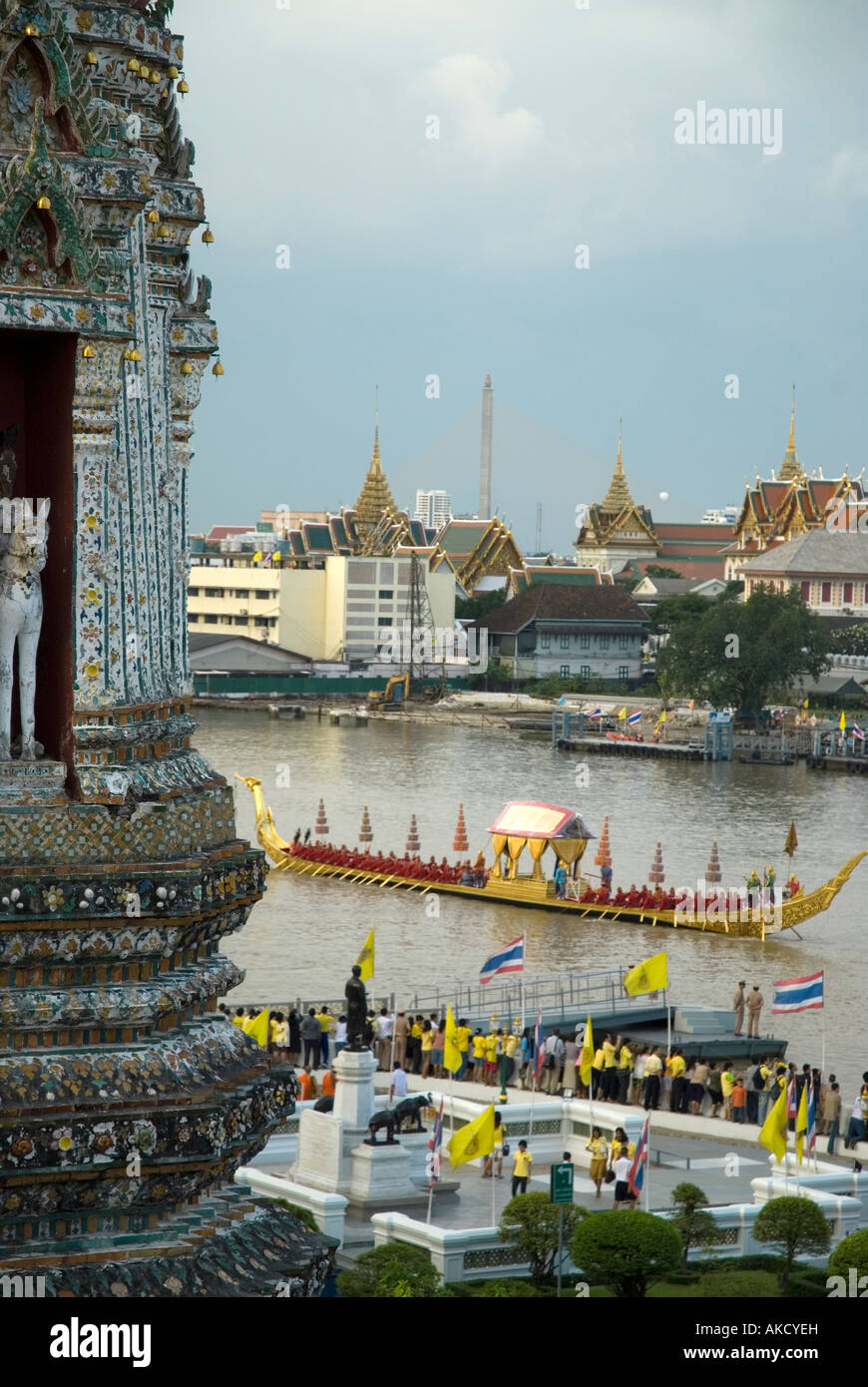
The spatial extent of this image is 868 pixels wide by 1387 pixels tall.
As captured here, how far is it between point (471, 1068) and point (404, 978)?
356 inches

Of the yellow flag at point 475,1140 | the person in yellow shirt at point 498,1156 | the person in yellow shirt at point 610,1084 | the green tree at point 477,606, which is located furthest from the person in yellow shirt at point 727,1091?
the green tree at point 477,606

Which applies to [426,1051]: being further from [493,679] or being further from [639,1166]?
[493,679]

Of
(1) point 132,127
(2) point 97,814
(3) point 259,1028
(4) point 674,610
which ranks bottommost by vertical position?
(3) point 259,1028

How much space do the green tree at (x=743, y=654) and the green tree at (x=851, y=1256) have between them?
62.3 metres

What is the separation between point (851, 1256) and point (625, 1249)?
60.0 inches

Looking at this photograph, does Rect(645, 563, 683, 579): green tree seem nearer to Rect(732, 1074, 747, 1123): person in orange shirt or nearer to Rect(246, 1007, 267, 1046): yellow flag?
Rect(732, 1074, 747, 1123): person in orange shirt

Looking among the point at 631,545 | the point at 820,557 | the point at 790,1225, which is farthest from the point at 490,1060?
the point at 631,545

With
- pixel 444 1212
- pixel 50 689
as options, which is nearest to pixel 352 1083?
pixel 444 1212

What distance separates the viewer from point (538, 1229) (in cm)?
1531

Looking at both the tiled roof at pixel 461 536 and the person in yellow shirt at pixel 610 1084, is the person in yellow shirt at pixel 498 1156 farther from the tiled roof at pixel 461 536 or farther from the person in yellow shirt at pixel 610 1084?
the tiled roof at pixel 461 536

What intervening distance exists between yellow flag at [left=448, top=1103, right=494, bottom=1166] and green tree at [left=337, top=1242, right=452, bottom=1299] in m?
2.34

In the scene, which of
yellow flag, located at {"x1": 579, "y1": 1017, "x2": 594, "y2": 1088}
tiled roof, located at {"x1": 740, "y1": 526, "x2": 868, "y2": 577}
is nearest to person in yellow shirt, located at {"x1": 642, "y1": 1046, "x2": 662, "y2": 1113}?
yellow flag, located at {"x1": 579, "y1": 1017, "x2": 594, "y2": 1088}

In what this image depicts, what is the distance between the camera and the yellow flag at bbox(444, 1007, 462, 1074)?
69.8 ft

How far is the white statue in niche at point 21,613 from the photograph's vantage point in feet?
19.7
